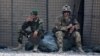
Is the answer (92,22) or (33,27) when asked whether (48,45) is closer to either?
(33,27)

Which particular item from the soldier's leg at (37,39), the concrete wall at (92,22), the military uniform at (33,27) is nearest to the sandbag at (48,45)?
the soldier's leg at (37,39)

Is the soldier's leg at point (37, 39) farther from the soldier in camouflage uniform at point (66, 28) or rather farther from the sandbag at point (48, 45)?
the soldier in camouflage uniform at point (66, 28)

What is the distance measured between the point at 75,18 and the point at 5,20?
6.96 ft

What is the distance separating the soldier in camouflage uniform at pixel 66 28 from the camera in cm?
1084

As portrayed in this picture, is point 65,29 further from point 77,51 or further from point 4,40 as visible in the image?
point 4,40

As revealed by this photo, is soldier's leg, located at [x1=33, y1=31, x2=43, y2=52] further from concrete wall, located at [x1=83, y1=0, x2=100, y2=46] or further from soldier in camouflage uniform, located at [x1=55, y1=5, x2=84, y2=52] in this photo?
concrete wall, located at [x1=83, y1=0, x2=100, y2=46]

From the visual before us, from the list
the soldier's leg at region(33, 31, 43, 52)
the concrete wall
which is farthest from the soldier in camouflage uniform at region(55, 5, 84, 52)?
the concrete wall

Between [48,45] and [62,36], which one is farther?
[48,45]

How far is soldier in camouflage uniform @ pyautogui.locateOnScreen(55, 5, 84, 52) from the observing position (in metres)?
10.8

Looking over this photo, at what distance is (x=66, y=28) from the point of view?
10.9m

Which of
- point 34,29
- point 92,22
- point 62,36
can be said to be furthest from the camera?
point 92,22

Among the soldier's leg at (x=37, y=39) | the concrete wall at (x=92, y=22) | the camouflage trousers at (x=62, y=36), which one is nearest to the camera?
the camouflage trousers at (x=62, y=36)

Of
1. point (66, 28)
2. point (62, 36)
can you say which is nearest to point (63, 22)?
point (66, 28)

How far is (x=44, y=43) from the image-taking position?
36.2 feet
